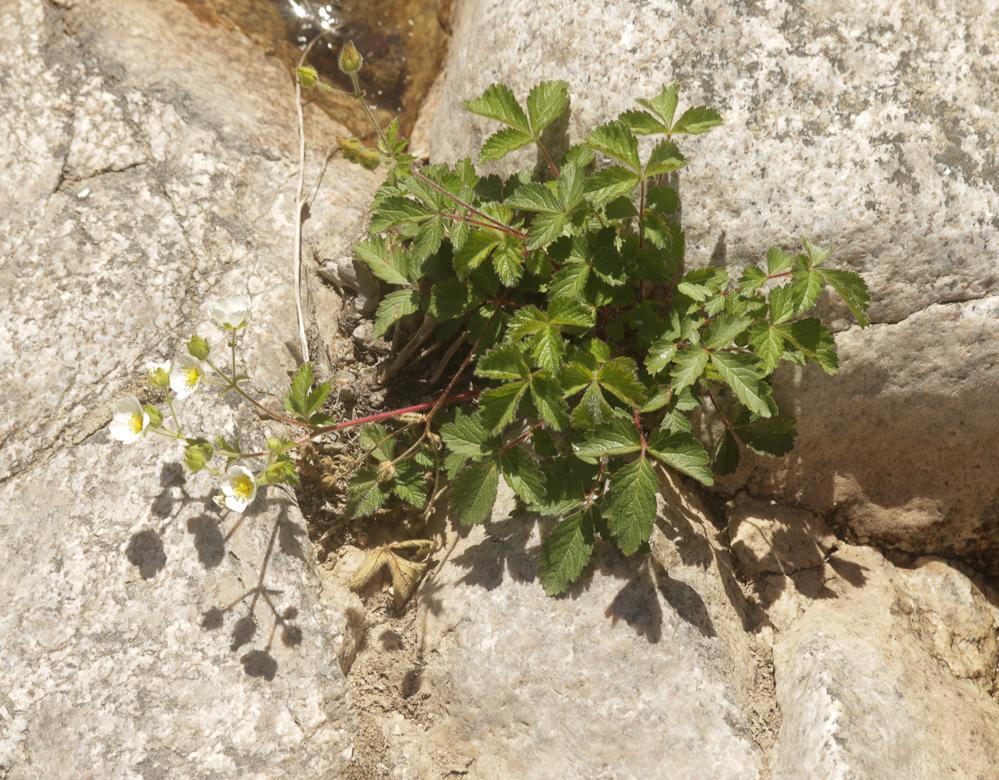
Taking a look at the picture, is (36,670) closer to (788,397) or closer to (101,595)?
(101,595)

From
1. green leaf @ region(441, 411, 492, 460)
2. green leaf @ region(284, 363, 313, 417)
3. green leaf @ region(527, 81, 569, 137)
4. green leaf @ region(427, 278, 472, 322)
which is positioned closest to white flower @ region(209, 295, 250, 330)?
green leaf @ region(284, 363, 313, 417)

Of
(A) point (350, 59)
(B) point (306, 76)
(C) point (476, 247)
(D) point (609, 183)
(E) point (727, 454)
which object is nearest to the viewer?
(D) point (609, 183)

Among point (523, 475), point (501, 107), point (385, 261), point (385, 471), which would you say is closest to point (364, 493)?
point (385, 471)

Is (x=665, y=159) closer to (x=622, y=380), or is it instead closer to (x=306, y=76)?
(x=622, y=380)

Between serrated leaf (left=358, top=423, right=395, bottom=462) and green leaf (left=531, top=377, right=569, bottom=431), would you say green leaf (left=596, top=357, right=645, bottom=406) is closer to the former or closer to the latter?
green leaf (left=531, top=377, right=569, bottom=431)

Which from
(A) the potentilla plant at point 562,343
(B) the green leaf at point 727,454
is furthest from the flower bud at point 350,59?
(B) the green leaf at point 727,454

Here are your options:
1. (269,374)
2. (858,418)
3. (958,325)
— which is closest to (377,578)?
(269,374)

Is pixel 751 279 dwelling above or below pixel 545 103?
below
